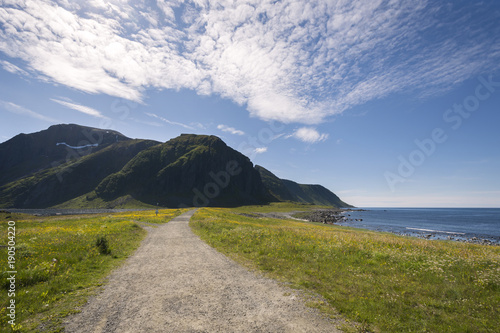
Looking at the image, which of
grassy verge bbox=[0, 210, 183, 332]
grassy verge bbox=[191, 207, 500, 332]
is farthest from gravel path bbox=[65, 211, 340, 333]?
grassy verge bbox=[191, 207, 500, 332]

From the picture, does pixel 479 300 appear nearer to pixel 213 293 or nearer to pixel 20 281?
pixel 213 293

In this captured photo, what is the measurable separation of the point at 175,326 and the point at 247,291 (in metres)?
3.89

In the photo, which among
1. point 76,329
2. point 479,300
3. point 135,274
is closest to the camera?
point 76,329

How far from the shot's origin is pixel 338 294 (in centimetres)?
955

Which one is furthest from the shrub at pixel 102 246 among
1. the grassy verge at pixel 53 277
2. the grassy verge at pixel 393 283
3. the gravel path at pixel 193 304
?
the grassy verge at pixel 393 283

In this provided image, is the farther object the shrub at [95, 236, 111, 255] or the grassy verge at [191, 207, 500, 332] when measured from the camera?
the shrub at [95, 236, 111, 255]

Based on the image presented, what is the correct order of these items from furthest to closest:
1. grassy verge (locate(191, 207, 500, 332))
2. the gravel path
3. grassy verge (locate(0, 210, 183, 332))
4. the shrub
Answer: the shrub < grassy verge (locate(191, 207, 500, 332)) < grassy verge (locate(0, 210, 183, 332)) < the gravel path

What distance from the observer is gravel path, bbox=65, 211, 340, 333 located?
277 inches

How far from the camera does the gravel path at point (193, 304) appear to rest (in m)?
7.02

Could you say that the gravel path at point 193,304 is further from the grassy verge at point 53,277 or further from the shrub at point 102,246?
the shrub at point 102,246

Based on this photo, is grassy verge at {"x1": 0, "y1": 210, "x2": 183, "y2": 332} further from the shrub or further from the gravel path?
the gravel path

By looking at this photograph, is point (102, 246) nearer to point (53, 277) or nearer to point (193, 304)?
point (53, 277)

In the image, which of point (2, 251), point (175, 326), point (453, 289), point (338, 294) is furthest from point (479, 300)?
point (2, 251)

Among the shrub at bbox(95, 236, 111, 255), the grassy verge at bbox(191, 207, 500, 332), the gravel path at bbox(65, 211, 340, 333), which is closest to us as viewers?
the gravel path at bbox(65, 211, 340, 333)
